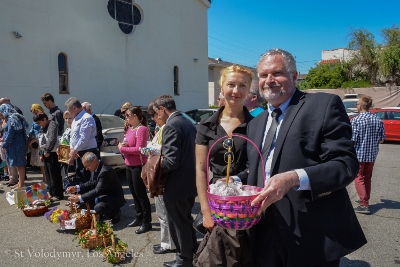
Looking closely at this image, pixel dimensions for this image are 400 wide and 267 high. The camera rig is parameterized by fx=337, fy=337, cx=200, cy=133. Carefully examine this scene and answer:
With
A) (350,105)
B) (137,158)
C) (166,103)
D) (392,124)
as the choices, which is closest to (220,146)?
(166,103)

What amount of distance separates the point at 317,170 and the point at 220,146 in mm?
949

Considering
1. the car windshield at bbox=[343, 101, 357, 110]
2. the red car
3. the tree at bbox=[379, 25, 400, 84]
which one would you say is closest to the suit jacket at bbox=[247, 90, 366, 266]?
the red car

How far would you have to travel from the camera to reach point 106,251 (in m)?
3.75

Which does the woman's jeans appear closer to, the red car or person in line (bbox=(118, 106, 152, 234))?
person in line (bbox=(118, 106, 152, 234))

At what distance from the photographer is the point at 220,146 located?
7.97ft

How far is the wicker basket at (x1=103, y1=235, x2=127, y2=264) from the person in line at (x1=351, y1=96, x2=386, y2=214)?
3639mm

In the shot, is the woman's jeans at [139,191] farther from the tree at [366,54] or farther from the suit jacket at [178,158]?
the tree at [366,54]

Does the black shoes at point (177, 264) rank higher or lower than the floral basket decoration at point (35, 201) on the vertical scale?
lower

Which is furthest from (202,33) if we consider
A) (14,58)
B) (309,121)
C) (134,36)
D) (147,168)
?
(309,121)

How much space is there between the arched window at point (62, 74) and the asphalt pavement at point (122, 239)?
24.1 ft

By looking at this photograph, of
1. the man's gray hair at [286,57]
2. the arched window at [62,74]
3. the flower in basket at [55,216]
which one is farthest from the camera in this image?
the arched window at [62,74]

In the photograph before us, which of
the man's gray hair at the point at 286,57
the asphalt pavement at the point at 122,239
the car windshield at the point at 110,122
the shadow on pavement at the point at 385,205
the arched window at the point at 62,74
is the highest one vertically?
the arched window at the point at 62,74

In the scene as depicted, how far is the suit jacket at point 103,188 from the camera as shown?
4.79m

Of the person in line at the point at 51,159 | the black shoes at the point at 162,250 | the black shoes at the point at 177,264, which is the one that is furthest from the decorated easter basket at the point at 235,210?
the person in line at the point at 51,159
